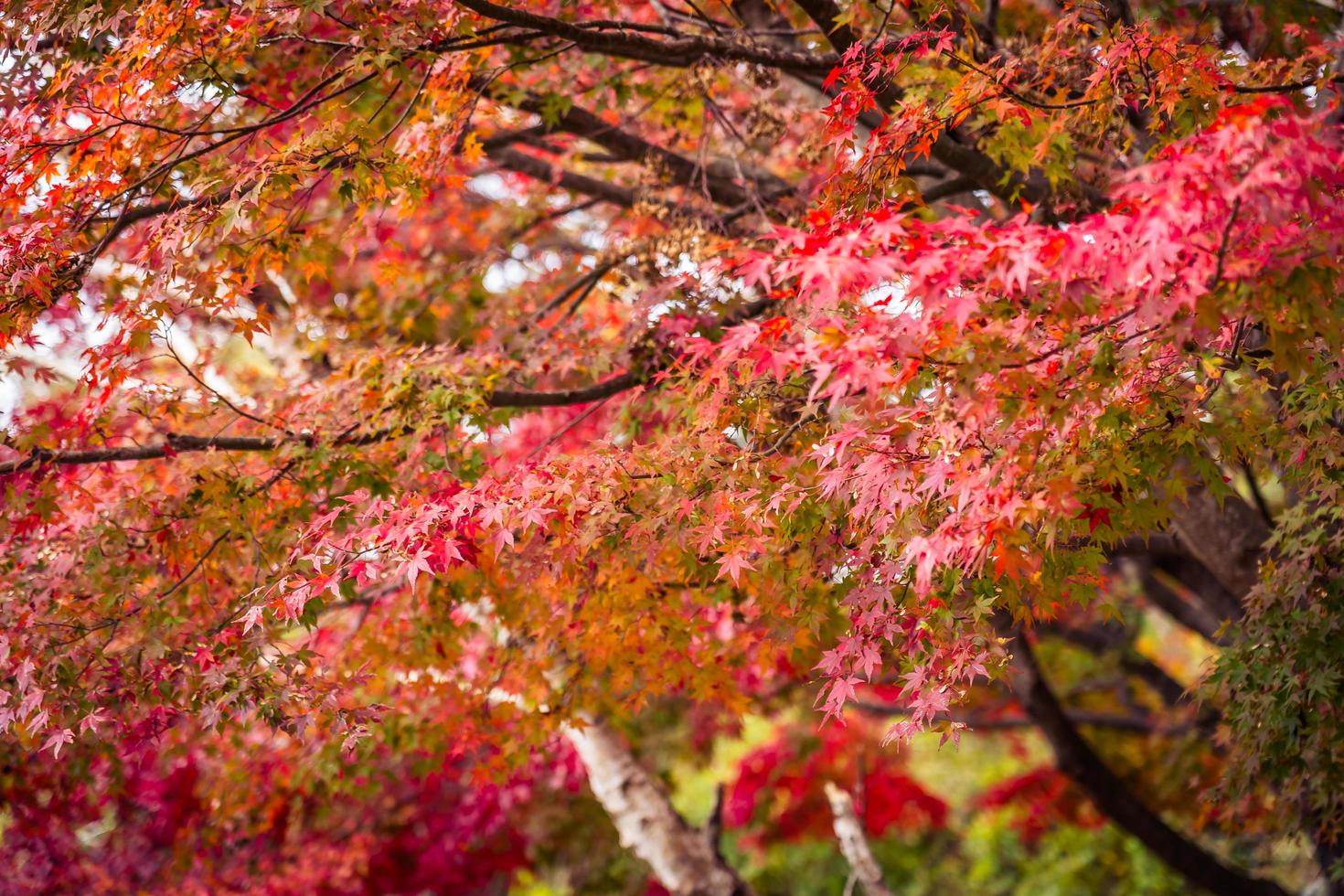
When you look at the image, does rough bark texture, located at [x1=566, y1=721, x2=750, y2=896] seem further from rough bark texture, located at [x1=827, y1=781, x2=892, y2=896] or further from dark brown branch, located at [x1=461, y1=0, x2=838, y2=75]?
dark brown branch, located at [x1=461, y1=0, x2=838, y2=75]

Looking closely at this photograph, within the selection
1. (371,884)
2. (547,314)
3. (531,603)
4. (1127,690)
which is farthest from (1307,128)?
(1127,690)

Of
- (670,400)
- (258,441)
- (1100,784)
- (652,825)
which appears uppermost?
(258,441)

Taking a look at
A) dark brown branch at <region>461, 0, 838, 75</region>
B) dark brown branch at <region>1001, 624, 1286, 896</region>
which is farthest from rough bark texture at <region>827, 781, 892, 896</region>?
dark brown branch at <region>461, 0, 838, 75</region>

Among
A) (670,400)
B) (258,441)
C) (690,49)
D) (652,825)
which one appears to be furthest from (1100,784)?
(258,441)

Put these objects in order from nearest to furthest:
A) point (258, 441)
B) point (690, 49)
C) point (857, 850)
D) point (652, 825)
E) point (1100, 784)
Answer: point (690, 49) < point (258, 441) < point (857, 850) < point (652, 825) < point (1100, 784)

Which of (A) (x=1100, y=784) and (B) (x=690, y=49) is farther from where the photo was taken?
(A) (x=1100, y=784)

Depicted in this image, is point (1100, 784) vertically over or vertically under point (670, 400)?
under

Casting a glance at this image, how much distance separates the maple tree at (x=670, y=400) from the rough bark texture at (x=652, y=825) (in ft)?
0.11

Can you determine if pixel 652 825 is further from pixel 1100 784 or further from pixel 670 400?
pixel 670 400

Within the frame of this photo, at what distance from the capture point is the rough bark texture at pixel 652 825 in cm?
622

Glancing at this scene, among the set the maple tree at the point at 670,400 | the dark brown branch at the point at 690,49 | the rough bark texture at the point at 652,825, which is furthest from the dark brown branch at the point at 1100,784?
the dark brown branch at the point at 690,49

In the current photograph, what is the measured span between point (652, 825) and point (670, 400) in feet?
10.3

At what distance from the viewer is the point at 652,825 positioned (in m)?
6.27

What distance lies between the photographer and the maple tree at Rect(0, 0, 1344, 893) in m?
2.66
